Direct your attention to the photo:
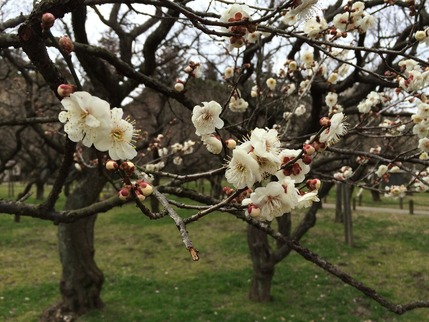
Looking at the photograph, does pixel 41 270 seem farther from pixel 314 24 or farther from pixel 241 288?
pixel 314 24

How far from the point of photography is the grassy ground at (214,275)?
6.30 m

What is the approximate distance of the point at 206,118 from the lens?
1634mm

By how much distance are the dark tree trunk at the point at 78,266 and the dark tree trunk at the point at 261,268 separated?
2470mm

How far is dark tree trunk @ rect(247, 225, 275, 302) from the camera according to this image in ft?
22.0

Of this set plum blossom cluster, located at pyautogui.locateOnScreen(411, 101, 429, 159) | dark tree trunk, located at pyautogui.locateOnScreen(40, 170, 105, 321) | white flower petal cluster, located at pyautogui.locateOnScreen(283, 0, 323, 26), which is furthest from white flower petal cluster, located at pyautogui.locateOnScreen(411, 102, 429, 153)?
dark tree trunk, located at pyautogui.locateOnScreen(40, 170, 105, 321)

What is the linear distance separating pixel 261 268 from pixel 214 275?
1545 mm

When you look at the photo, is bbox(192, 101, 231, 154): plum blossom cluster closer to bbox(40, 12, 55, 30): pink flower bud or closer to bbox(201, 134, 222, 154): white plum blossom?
bbox(201, 134, 222, 154): white plum blossom

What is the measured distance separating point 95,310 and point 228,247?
437cm

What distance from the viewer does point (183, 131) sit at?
1170cm

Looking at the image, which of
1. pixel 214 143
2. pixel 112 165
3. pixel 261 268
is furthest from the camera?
pixel 261 268

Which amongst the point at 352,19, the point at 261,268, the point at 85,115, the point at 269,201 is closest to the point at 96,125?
the point at 85,115

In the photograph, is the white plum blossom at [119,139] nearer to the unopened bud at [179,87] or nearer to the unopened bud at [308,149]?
the unopened bud at [308,149]

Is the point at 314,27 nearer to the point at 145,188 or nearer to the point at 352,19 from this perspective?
the point at 352,19

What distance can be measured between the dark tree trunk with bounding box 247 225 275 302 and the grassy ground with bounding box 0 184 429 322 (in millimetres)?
192
